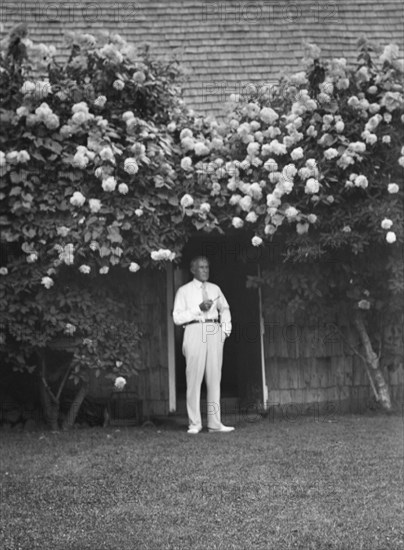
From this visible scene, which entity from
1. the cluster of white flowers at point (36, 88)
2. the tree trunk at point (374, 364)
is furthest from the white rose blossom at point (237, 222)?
the cluster of white flowers at point (36, 88)

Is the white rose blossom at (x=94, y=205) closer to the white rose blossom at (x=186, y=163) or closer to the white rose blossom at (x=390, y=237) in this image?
the white rose blossom at (x=186, y=163)

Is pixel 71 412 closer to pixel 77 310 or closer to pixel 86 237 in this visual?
pixel 77 310

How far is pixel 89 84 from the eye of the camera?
849cm

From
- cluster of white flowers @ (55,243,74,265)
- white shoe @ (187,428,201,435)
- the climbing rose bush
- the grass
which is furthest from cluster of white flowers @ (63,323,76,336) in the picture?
white shoe @ (187,428,201,435)

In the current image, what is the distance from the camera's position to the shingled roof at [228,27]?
35.3 feet

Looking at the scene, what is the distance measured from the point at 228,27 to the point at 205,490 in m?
7.34

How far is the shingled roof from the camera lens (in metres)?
10.8

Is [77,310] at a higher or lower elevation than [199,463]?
higher

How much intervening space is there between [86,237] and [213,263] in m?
2.48

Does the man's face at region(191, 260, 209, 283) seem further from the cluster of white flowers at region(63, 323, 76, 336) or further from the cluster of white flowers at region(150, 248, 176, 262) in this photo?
the cluster of white flowers at region(63, 323, 76, 336)

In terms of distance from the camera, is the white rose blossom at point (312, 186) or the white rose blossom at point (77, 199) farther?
the white rose blossom at point (312, 186)

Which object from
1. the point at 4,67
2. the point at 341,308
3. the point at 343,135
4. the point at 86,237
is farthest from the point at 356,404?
the point at 4,67

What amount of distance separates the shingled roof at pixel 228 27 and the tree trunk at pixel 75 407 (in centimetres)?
424

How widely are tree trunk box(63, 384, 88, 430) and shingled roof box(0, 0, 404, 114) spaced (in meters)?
4.24
